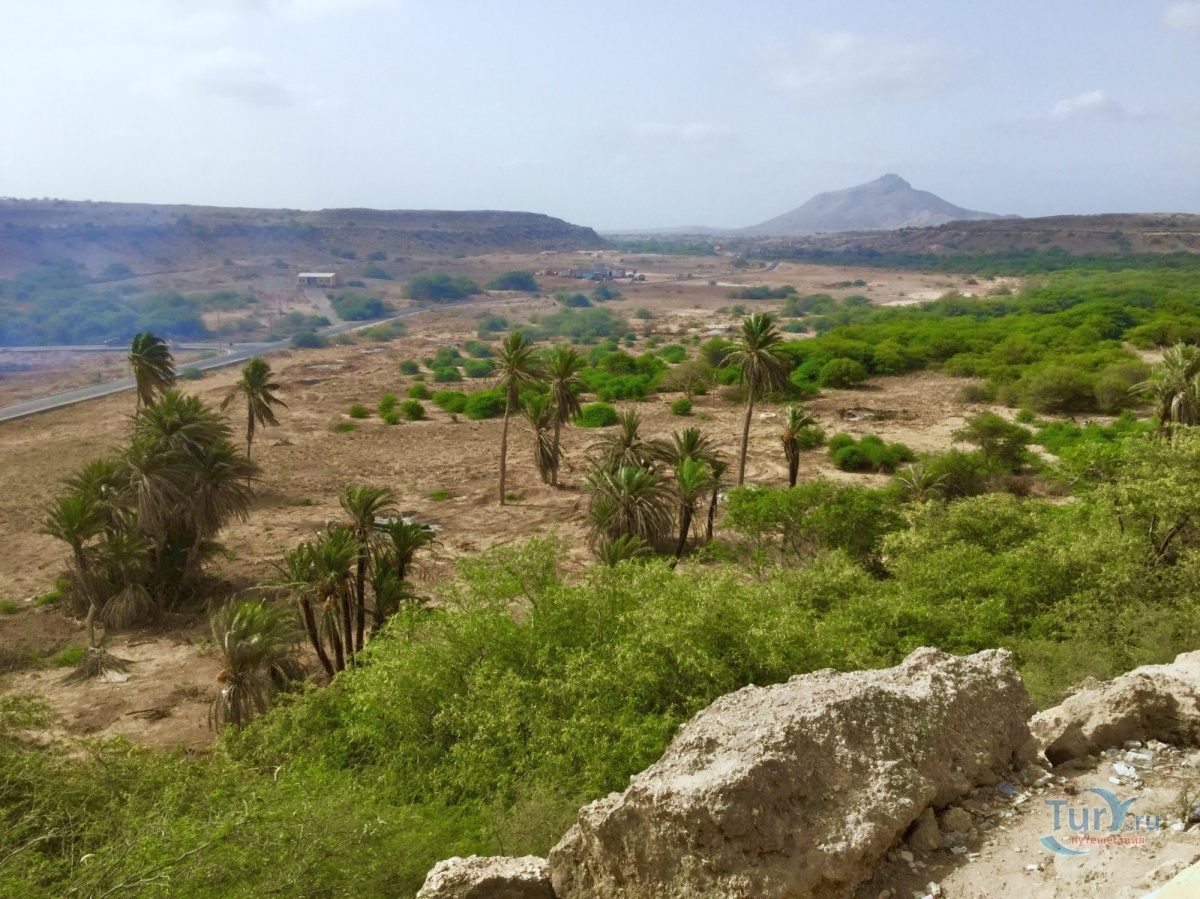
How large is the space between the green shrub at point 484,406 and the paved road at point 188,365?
2655 cm

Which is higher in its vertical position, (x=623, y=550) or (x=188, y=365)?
(x=188, y=365)

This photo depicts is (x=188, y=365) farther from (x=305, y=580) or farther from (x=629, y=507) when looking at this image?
(x=305, y=580)

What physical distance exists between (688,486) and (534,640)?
12.4m

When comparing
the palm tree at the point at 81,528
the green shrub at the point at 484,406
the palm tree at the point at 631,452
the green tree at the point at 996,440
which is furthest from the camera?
the green shrub at the point at 484,406

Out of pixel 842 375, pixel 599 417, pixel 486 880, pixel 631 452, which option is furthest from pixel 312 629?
pixel 842 375

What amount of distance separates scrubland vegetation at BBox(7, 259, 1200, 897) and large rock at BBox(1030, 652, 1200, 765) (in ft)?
14.1

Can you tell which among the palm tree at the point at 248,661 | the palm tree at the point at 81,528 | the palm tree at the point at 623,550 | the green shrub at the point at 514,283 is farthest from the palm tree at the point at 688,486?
the green shrub at the point at 514,283

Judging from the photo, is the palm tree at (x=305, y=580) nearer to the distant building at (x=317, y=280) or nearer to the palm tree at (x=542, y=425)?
the palm tree at (x=542, y=425)

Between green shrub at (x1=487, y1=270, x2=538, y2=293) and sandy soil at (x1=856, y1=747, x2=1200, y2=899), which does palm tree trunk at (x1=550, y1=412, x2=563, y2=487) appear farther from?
green shrub at (x1=487, y1=270, x2=538, y2=293)

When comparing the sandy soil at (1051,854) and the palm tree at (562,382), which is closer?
the sandy soil at (1051,854)

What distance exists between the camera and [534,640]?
14172 mm

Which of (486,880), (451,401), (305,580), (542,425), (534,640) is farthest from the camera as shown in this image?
(451,401)

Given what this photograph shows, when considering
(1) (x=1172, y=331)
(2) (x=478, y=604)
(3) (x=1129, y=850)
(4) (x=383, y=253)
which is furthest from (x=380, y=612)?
(4) (x=383, y=253)

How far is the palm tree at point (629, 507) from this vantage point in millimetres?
25156
